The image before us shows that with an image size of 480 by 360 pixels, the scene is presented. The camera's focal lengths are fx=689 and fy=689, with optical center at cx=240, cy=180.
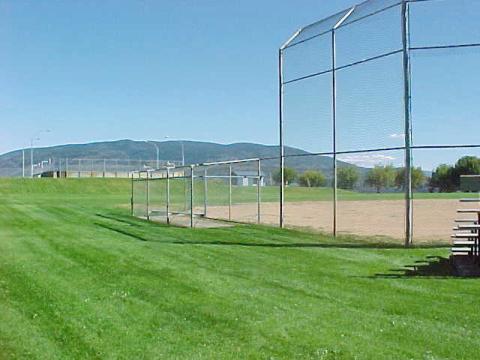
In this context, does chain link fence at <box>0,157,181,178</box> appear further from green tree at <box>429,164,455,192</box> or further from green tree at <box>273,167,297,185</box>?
green tree at <box>429,164,455,192</box>

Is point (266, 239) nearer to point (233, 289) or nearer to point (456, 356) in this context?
point (233, 289)

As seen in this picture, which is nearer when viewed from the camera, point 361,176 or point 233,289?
point 233,289

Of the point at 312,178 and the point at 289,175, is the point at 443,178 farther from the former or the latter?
the point at 289,175

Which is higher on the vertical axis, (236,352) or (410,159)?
(410,159)

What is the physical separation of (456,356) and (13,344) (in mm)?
3974

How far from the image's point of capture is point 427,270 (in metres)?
10.6

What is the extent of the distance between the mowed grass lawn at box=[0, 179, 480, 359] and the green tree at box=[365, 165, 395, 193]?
337cm

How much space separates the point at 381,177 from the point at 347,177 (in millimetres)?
1815

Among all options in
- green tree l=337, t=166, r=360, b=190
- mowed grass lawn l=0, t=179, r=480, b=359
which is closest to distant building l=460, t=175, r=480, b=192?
mowed grass lawn l=0, t=179, r=480, b=359

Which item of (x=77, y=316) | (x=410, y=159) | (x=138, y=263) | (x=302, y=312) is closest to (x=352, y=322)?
(x=302, y=312)

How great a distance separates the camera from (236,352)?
5.95 m

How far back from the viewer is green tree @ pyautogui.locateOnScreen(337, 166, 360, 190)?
772 inches

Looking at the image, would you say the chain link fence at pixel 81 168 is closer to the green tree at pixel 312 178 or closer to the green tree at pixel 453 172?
the green tree at pixel 312 178

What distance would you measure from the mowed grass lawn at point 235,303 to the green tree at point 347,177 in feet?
16.6
